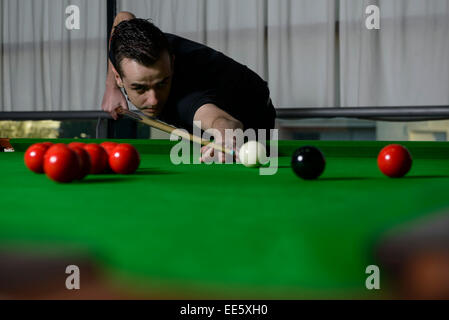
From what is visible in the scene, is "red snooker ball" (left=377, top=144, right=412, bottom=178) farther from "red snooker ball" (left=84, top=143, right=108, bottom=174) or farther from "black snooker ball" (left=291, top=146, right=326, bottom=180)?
"red snooker ball" (left=84, top=143, right=108, bottom=174)

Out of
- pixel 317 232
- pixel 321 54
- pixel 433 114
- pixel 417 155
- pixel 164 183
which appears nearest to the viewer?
pixel 317 232

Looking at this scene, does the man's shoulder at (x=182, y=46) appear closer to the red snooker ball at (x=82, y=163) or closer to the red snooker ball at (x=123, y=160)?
the red snooker ball at (x=123, y=160)

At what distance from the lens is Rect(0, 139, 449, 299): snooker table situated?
524 millimetres

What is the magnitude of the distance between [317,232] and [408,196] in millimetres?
412

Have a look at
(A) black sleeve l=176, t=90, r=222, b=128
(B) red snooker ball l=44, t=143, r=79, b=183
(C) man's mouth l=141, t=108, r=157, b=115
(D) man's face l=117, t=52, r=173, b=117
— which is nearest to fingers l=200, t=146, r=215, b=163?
(A) black sleeve l=176, t=90, r=222, b=128

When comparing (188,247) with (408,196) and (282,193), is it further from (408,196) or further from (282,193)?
(408,196)

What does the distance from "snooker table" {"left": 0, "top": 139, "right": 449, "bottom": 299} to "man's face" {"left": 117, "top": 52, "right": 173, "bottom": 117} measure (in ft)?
5.01

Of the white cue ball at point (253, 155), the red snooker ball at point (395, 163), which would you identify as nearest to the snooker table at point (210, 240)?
the red snooker ball at point (395, 163)

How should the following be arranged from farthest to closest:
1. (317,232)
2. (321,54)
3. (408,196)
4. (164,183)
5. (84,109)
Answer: (84,109) → (321,54) → (164,183) → (408,196) → (317,232)

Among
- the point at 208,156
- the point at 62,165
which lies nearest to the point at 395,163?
the point at 208,156

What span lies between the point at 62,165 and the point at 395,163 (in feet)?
2.81

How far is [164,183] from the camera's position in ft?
3.93
